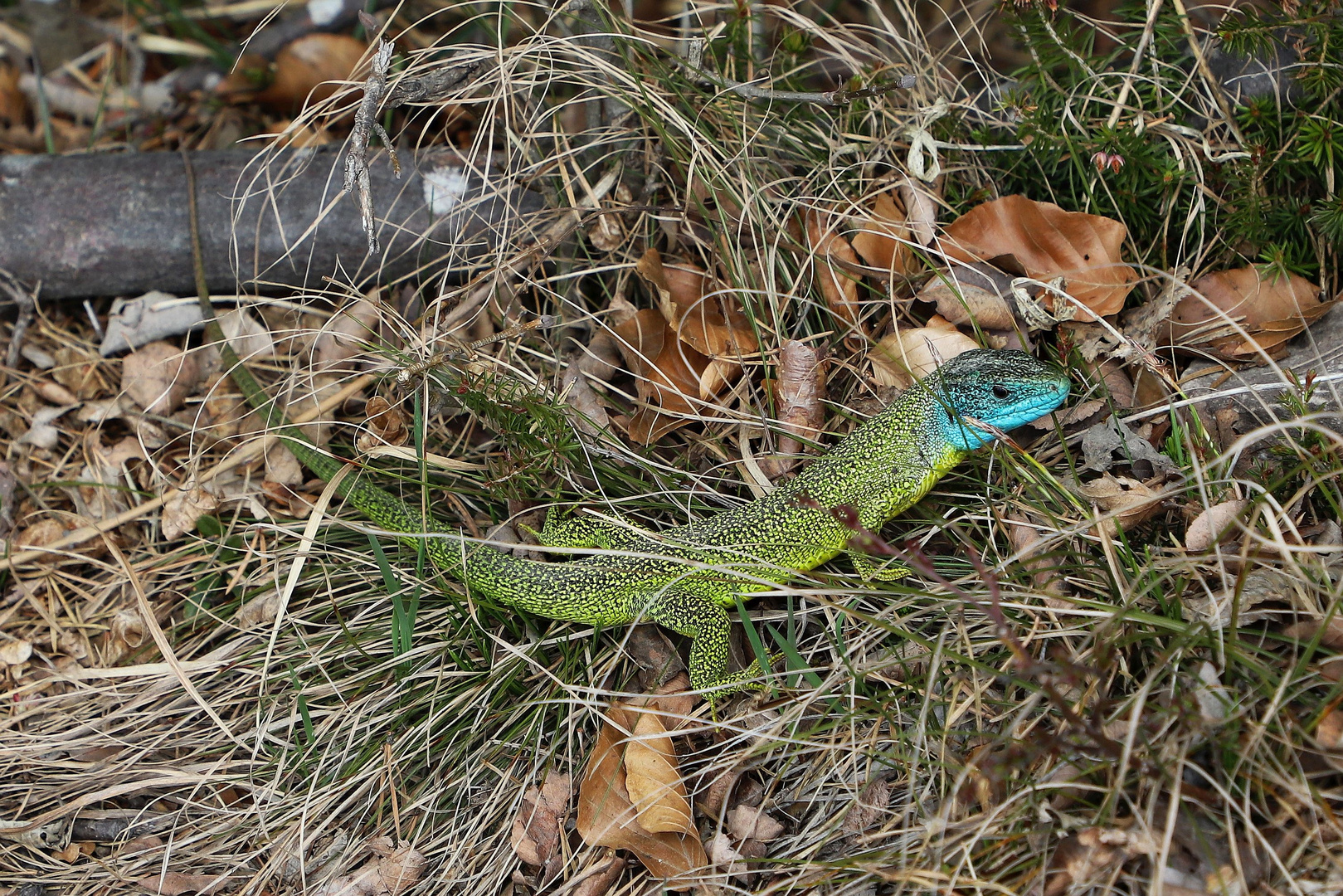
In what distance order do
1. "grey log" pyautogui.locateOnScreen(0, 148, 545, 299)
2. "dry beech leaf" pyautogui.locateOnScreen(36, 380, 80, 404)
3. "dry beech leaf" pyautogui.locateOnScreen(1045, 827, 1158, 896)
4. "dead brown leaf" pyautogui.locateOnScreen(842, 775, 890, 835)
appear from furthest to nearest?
"dry beech leaf" pyautogui.locateOnScreen(36, 380, 80, 404), "grey log" pyautogui.locateOnScreen(0, 148, 545, 299), "dead brown leaf" pyautogui.locateOnScreen(842, 775, 890, 835), "dry beech leaf" pyautogui.locateOnScreen(1045, 827, 1158, 896)

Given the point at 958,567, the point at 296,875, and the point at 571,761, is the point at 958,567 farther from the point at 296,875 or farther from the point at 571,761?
the point at 296,875

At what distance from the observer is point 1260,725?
2.16 metres

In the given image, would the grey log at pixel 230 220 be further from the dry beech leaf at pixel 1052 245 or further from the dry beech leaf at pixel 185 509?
the dry beech leaf at pixel 1052 245

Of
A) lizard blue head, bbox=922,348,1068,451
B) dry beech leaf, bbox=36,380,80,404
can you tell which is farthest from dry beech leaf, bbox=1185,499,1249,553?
dry beech leaf, bbox=36,380,80,404

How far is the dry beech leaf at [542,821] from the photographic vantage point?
283cm

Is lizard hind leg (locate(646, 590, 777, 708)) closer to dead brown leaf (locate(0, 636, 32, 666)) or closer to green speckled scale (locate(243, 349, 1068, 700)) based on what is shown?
green speckled scale (locate(243, 349, 1068, 700))

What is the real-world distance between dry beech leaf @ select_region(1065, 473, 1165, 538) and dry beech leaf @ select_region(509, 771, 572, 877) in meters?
1.91

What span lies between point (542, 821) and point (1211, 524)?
2292 millimetres

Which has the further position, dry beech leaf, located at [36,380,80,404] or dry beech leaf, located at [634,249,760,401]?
dry beech leaf, located at [36,380,80,404]

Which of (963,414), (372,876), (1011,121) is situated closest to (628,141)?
(1011,121)

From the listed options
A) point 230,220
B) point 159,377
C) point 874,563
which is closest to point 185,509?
point 159,377

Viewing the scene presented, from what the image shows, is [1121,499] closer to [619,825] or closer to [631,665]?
[631,665]

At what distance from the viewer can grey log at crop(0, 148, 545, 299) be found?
3.84m

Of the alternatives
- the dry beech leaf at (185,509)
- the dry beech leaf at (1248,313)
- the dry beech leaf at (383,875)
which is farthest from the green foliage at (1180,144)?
the dry beech leaf at (185,509)
